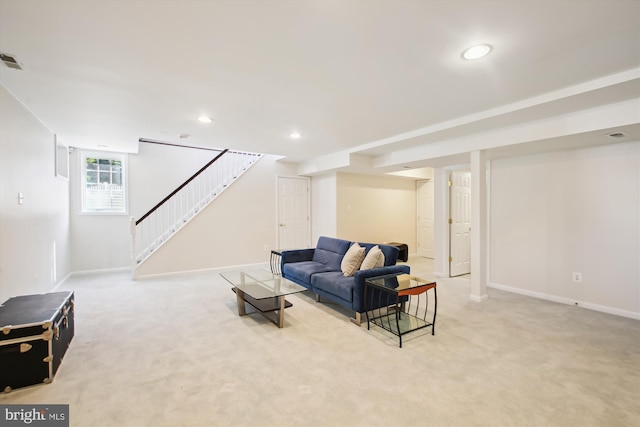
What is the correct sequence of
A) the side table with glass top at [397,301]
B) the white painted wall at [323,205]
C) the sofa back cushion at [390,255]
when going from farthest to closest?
the white painted wall at [323,205]
the sofa back cushion at [390,255]
the side table with glass top at [397,301]

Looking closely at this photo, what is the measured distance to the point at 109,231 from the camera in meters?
5.92

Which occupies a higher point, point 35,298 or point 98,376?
point 35,298

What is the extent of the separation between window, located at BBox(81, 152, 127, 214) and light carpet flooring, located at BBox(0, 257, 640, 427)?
9.82ft

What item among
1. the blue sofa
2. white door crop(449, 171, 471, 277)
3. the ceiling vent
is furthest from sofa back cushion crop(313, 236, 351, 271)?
the ceiling vent

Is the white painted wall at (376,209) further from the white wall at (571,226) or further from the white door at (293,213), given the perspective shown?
the white wall at (571,226)

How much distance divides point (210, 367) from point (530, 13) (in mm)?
3346

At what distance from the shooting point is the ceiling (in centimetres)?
174

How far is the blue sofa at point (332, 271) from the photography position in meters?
3.16

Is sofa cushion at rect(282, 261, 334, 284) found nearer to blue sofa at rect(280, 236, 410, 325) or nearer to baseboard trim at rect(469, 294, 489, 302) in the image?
blue sofa at rect(280, 236, 410, 325)

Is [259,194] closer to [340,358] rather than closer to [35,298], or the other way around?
[35,298]

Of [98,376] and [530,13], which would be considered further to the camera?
[98,376]

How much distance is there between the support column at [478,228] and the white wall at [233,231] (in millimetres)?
4281

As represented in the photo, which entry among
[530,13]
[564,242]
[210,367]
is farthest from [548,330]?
[210,367]

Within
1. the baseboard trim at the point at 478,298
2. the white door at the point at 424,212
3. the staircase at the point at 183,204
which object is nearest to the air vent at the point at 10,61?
the staircase at the point at 183,204
